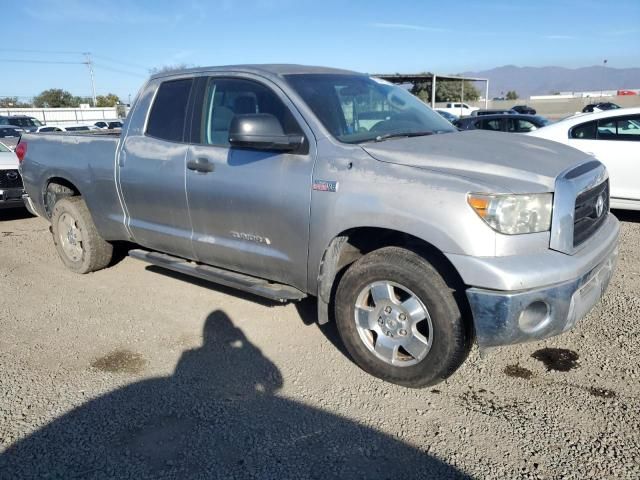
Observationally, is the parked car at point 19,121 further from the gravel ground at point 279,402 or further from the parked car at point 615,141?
the gravel ground at point 279,402

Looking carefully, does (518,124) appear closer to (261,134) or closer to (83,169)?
(83,169)

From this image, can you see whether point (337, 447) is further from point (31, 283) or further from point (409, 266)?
point (31, 283)

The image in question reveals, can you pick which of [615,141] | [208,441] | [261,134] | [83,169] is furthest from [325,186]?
[615,141]

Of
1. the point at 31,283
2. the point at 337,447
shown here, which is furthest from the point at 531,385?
the point at 31,283

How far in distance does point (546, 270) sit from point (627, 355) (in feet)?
4.32

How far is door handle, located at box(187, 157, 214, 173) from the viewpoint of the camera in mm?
3965

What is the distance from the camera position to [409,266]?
312 cm

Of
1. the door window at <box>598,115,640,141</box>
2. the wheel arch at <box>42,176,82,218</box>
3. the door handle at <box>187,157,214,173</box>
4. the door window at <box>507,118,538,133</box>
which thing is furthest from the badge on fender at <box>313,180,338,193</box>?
the door window at <box>507,118,538,133</box>

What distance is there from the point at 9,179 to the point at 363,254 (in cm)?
715

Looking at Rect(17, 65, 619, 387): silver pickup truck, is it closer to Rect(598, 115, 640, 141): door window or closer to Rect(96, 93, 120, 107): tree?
Rect(598, 115, 640, 141): door window

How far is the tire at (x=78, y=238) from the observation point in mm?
5422

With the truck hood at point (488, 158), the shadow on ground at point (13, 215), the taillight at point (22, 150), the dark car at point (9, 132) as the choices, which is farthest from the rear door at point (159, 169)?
the dark car at point (9, 132)

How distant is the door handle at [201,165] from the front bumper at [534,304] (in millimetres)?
2125

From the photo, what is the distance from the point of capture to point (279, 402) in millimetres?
3203
